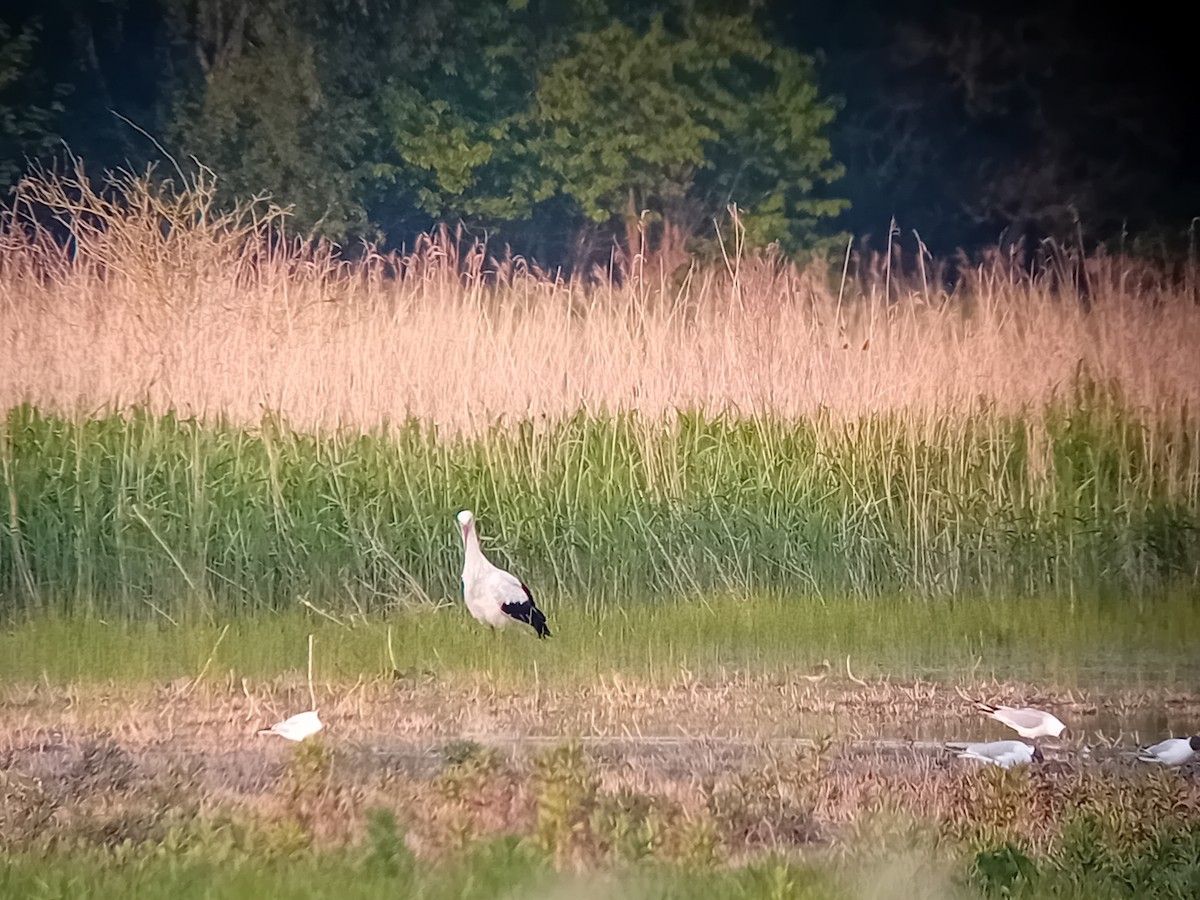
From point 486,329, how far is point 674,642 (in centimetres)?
66

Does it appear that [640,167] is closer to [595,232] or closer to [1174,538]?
[595,232]

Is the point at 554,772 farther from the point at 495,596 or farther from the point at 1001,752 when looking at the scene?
the point at 1001,752

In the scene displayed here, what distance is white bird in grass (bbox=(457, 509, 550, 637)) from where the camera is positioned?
1.75 m

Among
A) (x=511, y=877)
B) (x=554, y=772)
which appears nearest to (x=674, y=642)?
(x=554, y=772)

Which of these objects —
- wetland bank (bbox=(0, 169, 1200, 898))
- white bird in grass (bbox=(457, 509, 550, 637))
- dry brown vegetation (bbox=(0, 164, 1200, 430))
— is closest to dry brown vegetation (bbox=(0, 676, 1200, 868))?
wetland bank (bbox=(0, 169, 1200, 898))

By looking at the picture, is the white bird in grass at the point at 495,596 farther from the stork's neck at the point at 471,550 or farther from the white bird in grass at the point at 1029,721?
the white bird in grass at the point at 1029,721

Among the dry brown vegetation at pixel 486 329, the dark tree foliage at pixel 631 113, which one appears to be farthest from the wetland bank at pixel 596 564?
the dark tree foliage at pixel 631 113

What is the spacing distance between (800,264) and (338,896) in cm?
135

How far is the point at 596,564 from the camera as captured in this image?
1785 mm

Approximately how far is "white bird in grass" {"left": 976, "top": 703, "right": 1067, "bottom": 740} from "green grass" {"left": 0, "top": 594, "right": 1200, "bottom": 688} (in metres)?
0.06

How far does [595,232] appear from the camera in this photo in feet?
5.99

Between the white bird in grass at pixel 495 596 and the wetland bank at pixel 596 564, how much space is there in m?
0.03

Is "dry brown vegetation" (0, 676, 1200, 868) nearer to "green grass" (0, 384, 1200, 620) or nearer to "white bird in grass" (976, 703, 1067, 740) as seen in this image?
"white bird in grass" (976, 703, 1067, 740)

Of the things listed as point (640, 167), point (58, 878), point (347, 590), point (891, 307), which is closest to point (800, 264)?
point (891, 307)
